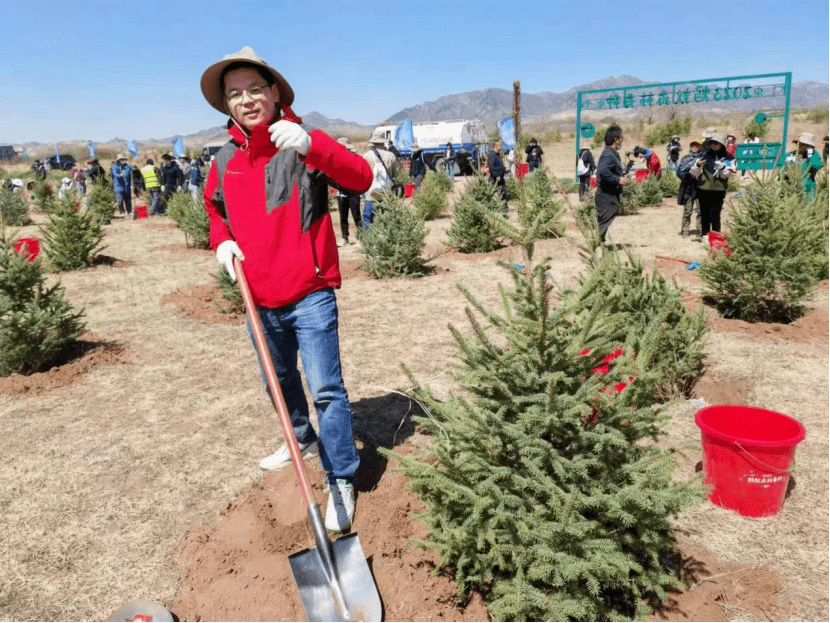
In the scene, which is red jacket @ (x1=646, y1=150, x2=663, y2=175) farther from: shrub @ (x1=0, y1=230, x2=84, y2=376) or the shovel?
the shovel

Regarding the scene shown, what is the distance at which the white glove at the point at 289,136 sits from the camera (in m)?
2.44

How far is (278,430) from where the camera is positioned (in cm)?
399

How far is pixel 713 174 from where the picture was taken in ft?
29.6

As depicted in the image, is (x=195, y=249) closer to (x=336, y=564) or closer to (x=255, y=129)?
(x=255, y=129)

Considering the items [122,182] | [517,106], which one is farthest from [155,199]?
[517,106]

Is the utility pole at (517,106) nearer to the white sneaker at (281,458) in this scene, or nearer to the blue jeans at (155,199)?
the white sneaker at (281,458)

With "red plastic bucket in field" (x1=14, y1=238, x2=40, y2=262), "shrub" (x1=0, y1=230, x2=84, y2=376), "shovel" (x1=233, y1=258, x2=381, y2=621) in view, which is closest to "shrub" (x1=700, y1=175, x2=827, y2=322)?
"shovel" (x1=233, y1=258, x2=381, y2=621)

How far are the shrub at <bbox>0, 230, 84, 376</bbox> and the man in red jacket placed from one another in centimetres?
311

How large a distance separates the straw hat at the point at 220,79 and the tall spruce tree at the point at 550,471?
142 cm

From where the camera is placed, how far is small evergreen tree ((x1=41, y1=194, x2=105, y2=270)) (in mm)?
9555

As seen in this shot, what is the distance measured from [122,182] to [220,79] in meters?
17.2

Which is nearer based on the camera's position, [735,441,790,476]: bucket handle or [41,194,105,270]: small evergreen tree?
[735,441,790,476]: bucket handle

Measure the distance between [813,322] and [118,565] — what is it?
6220mm

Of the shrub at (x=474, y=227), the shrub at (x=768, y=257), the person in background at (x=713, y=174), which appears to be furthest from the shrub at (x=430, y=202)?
the shrub at (x=768, y=257)
